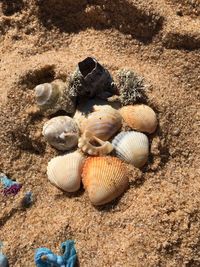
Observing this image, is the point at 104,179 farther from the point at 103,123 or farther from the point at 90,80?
the point at 90,80

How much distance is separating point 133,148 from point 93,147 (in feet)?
0.87

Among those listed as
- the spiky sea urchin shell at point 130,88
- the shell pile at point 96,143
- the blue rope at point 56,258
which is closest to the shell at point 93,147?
the shell pile at point 96,143

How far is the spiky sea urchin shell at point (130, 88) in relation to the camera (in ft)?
10.9

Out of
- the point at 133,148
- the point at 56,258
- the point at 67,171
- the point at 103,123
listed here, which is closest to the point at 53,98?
the point at 103,123

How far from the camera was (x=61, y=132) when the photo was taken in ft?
10.6

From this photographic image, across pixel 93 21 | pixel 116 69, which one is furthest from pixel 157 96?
pixel 93 21

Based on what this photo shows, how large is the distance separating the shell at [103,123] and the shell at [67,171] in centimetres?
19

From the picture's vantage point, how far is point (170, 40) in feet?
11.7

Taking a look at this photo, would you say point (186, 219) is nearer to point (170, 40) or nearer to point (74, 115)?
point (74, 115)

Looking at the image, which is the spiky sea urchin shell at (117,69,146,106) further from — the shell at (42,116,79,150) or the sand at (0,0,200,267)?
the shell at (42,116,79,150)

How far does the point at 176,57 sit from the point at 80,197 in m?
1.25

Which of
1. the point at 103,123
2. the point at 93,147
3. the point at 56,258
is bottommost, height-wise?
the point at 56,258

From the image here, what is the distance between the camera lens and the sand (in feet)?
9.88

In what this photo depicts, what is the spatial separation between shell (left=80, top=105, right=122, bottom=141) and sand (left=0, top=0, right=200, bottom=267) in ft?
0.91
